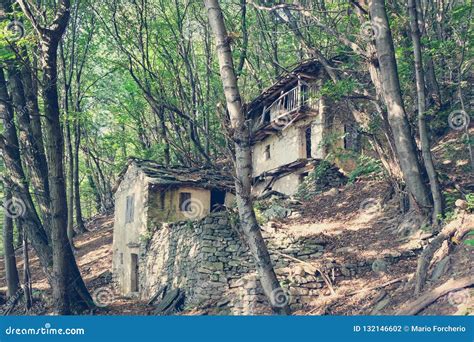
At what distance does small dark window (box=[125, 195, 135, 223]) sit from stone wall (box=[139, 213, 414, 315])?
5.09 m

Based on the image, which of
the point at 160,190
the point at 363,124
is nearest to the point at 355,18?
the point at 363,124

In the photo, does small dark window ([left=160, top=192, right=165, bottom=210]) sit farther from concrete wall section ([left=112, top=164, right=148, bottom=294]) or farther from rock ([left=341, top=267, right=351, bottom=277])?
rock ([left=341, top=267, right=351, bottom=277])

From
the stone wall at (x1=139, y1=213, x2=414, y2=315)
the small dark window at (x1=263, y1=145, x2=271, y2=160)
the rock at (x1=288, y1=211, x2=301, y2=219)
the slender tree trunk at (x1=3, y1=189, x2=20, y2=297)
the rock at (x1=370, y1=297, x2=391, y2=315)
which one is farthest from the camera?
the small dark window at (x1=263, y1=145, x2=271, y2=160)

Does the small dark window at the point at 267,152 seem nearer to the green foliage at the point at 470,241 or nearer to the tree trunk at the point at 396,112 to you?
→ the tree trunk at the point at 396,112

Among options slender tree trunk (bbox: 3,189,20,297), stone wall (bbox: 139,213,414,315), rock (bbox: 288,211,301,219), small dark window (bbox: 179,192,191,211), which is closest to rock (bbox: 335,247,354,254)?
stone wall (bbox: 139,213,414,315)

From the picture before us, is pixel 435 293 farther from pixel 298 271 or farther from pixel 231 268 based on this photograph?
pixel 231 268

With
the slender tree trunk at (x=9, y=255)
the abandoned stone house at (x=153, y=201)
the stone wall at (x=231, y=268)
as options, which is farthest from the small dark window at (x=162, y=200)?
the slender tree trunk at (x=9, y=255)

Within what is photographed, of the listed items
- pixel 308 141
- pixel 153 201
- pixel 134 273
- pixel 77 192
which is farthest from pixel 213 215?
pixel 77 192

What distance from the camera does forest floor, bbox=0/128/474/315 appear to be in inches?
327

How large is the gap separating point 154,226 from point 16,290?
18.2 ft

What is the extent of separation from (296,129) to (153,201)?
31.1 ft

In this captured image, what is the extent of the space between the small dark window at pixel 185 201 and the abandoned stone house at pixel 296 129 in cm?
320

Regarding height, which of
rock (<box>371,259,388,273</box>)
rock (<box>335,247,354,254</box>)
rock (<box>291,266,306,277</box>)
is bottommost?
rock (<box>291,266,306,277</box>)

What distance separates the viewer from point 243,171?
24.7ft
